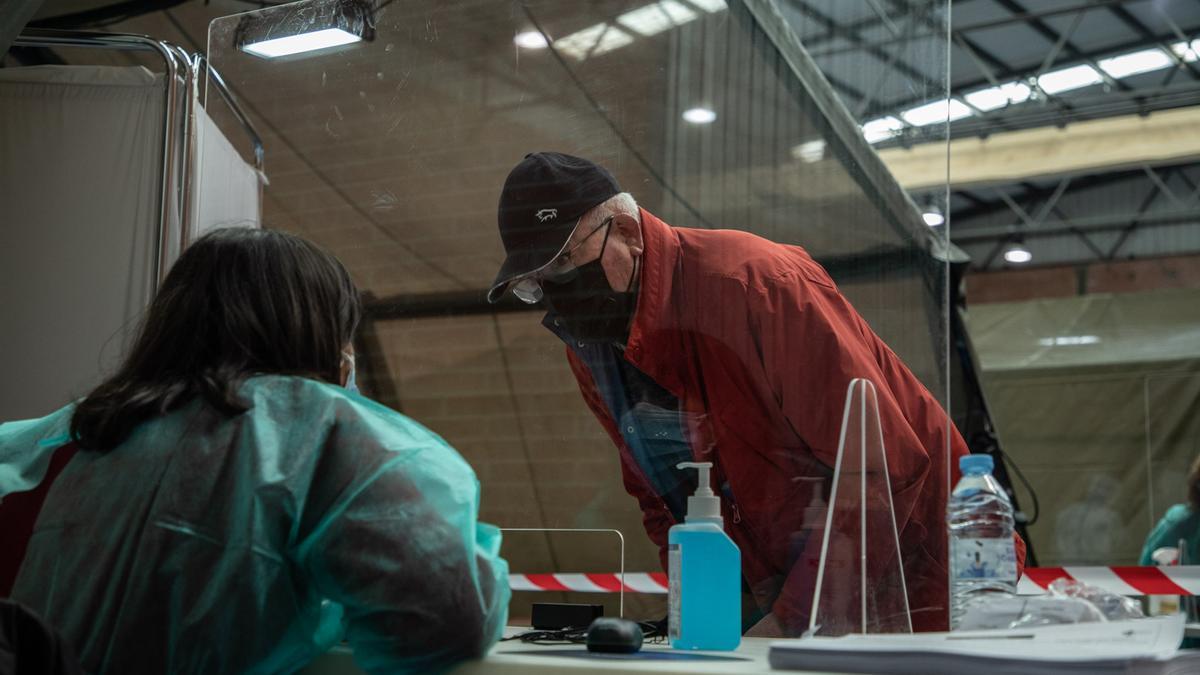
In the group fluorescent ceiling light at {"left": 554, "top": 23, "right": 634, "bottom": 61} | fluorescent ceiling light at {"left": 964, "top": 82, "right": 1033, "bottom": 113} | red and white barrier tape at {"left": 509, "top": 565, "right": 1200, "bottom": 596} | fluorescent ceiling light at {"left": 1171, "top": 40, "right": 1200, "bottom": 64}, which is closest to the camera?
fluorescent ceiling light at {"left": 554, "top": 23, "right": 634, "bottom": 61}

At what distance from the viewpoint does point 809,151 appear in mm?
1768

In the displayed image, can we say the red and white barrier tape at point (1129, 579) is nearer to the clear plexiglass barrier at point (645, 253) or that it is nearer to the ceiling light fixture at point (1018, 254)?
the clear plexiglass barrier at point (645, 253)

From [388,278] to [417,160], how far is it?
224 millimetres

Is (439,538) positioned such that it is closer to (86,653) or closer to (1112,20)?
(86,653)

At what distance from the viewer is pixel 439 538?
107cm

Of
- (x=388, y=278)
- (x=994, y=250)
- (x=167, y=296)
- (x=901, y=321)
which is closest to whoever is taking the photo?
(x=167, y=296)

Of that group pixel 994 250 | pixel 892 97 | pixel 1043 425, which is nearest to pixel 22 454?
pixel 892 97

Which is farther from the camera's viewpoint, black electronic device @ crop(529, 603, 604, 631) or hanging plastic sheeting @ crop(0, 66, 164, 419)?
hanging plastic sheeting @ crop(0, 66, 164, 419)

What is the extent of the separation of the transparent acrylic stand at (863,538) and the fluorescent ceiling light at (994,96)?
27.7 feet

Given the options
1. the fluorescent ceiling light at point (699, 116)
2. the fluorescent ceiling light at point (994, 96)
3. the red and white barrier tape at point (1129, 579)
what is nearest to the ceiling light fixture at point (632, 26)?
the fluorescent ceiling light at point (699, 116)

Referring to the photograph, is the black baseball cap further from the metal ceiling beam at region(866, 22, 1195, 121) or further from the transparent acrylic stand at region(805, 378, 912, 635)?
the metal ceiling beam at region(866, 22, 1195, 121)

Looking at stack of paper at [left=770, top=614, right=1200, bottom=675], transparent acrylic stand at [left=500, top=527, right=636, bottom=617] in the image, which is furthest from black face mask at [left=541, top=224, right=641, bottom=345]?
stack of paper at [left=770, top=614, right=1200, bottom=675]

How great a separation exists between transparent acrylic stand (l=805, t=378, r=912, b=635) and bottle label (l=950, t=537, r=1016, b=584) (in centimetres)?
15

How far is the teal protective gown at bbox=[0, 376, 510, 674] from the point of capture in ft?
3.49
